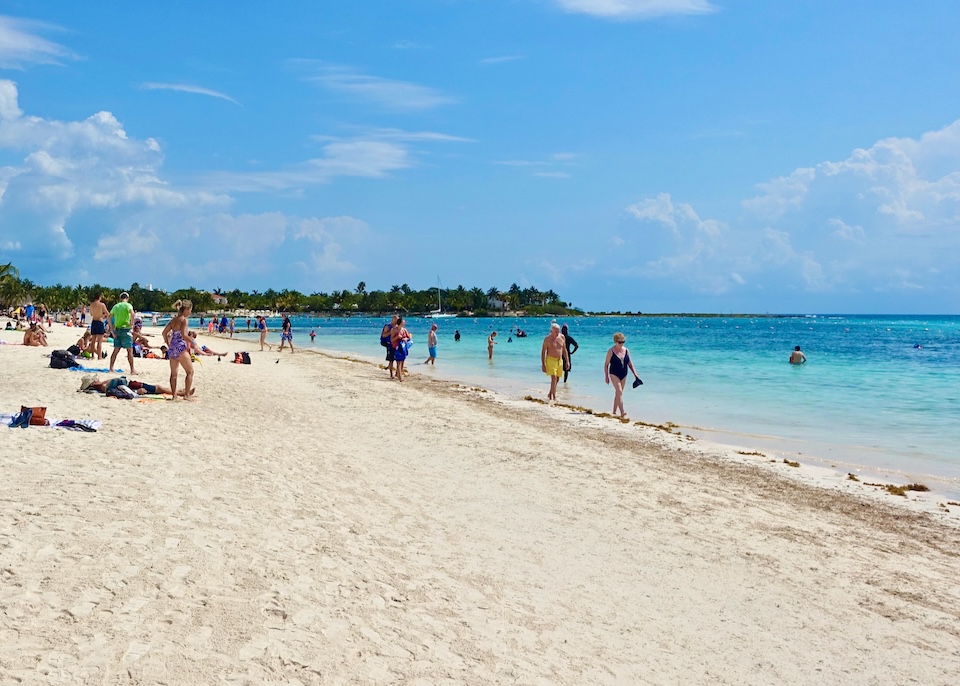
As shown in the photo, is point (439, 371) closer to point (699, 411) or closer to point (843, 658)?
point (699, 411)

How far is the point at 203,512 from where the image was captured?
593cm

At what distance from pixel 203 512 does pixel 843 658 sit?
4.92 m

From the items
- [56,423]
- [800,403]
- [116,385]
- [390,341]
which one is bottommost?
[800,403]

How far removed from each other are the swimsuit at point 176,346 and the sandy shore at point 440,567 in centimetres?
212

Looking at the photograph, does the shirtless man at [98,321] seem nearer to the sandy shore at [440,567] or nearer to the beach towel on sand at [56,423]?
the sandy shore at [440,567]

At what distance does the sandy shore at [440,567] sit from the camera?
3.92m

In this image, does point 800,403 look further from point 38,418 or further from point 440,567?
point 38,418

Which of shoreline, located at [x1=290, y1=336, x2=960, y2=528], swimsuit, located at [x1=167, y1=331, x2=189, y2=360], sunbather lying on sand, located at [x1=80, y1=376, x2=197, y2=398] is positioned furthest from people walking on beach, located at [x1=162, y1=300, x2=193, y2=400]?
shoreline, located at [x1=290, y1=336, x2=960, y2=528]

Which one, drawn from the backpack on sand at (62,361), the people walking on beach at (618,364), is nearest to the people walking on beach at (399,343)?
the people walking on beach at (618,364)

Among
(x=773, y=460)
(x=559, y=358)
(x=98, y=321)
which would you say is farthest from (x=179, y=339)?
(x=773, y=460)

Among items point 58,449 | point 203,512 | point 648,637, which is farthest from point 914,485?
point 58,449

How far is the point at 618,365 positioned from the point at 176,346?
843cm

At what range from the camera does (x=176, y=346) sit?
12.0 meters

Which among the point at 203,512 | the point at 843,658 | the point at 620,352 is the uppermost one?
the point at 620,352
